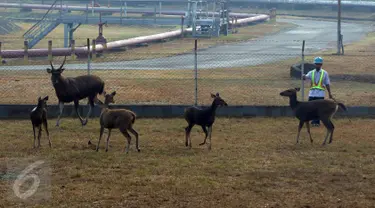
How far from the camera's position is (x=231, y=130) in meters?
18.2

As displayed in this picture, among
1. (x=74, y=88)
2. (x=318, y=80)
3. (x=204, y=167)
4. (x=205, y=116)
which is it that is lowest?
(x=204, y=167)

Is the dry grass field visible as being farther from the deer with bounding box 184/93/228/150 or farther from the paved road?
the paved road

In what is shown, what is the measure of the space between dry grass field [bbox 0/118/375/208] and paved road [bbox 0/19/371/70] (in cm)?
Result: 534

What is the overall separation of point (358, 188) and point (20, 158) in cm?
619

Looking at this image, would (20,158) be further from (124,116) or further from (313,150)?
(313,150)

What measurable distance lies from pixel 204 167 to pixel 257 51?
30272 mm

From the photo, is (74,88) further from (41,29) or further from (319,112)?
(41,29)

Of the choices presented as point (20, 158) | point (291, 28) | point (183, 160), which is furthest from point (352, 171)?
point (291, 28)

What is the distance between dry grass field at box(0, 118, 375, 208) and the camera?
11.3m

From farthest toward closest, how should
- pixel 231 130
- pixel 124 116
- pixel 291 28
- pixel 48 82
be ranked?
pixel 291 28
pixel 48 82
pixel 231 130
pixel 124 116
